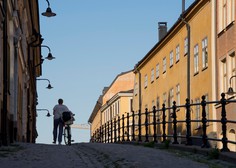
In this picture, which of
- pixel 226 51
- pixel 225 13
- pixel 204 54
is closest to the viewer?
pixel 226 51

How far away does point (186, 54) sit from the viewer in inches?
1797

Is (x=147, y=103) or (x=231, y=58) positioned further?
(x=147, y=103)

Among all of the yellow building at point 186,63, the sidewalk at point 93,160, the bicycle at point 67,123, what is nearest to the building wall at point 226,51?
the yellow building at point 186,63

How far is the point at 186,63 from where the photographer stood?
4562 centimetres

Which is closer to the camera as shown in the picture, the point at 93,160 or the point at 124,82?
the point at 93,160

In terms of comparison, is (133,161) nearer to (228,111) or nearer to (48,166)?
(48,166)

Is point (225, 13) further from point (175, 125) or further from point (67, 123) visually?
point (175, 125)

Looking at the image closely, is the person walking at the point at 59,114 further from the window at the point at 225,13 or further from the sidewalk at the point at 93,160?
the window at the point at 225,13

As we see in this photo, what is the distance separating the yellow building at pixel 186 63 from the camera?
4025cm

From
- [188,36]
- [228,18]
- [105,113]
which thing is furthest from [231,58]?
[105,113]

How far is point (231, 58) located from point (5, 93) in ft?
62.2

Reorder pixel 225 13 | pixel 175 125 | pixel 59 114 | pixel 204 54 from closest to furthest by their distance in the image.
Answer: pixel 175 125 < pixel 59 114 < pixel 225 13 < pixel 204 54

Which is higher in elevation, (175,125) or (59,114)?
(59,114)

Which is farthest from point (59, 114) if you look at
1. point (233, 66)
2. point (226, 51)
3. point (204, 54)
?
point (204, 54)
